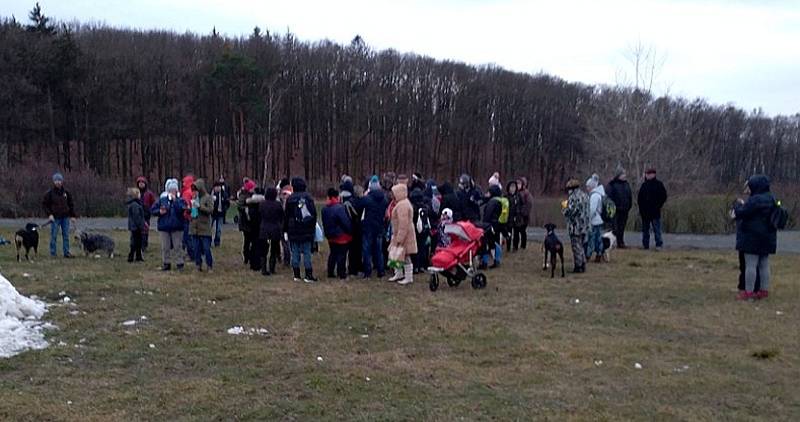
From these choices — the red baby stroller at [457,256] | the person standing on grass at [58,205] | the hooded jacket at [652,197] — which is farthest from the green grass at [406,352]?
the hooded jacket at [652,197]

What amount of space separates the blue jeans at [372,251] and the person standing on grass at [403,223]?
0.75 metres

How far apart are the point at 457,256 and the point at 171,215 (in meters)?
5.55

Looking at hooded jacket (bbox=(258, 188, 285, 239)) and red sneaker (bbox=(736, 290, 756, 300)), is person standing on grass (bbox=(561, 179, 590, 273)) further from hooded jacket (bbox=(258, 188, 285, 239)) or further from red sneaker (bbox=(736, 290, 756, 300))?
hooded jacket (bbox=(258, 188, 285, 239))

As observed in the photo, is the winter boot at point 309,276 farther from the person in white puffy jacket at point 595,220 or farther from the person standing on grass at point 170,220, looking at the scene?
the person in white puffy jacket at point 595,220

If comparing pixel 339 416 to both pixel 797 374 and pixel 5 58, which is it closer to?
pixel 797 374

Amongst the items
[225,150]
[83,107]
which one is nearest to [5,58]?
[83,107]

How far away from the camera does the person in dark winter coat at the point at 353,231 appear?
47.7 ft

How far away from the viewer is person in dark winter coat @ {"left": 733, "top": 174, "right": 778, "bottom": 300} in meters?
11.6

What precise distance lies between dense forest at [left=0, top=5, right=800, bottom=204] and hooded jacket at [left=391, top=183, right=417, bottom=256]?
29.2 metres

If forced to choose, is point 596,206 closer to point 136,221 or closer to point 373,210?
point 373,210

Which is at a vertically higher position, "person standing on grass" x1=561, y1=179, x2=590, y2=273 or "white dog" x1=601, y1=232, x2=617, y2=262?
"person standing on grass" x1=561, y1=179, x2=590, y2=273

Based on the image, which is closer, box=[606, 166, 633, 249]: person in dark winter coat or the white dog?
the white dog

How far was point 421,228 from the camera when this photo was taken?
14453mm

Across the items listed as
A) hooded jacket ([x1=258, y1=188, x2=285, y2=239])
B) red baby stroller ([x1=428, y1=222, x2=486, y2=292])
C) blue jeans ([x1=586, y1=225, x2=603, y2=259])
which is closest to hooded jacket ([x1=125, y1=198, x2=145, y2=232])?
hooded jacket ([x1=258, y1=188, x2=285, y2=239])
